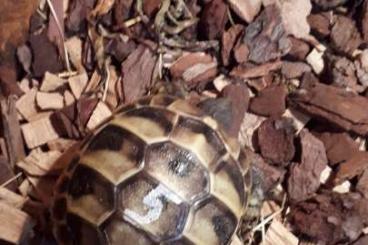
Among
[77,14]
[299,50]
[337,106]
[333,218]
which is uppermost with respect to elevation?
[77,14]

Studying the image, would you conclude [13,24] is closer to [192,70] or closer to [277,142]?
[192,70]

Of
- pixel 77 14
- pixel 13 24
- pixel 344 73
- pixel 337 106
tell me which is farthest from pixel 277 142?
pixel 13 24

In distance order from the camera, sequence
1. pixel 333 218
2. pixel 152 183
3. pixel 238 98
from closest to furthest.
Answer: pixel 152 183 < pixel 333 218 < pixel 238 98

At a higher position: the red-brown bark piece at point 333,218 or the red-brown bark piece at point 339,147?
the red-brown bark piece at point 339,147

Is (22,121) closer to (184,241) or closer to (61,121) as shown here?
(61,121)

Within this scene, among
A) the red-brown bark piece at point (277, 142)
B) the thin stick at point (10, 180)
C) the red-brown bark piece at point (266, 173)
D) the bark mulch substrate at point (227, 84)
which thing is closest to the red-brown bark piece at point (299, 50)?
the bark mulch substrate at point (227, 84)

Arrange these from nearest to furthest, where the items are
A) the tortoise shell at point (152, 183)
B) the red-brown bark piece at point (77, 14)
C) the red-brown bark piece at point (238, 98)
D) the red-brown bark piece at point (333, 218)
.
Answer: the tortoise shell at point (152, 183)
the red-brown bark piece at point (333, 218)
the red-brown bark piece at point (238, 98)
the red-brown bark piece at point (77, 14)

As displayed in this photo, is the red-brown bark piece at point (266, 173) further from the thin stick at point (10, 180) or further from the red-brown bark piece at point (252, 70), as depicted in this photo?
the thin stick at point (10, 180)

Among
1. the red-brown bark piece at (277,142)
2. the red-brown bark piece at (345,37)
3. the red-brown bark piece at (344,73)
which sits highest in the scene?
the red-brown bark piece at (345,37)
